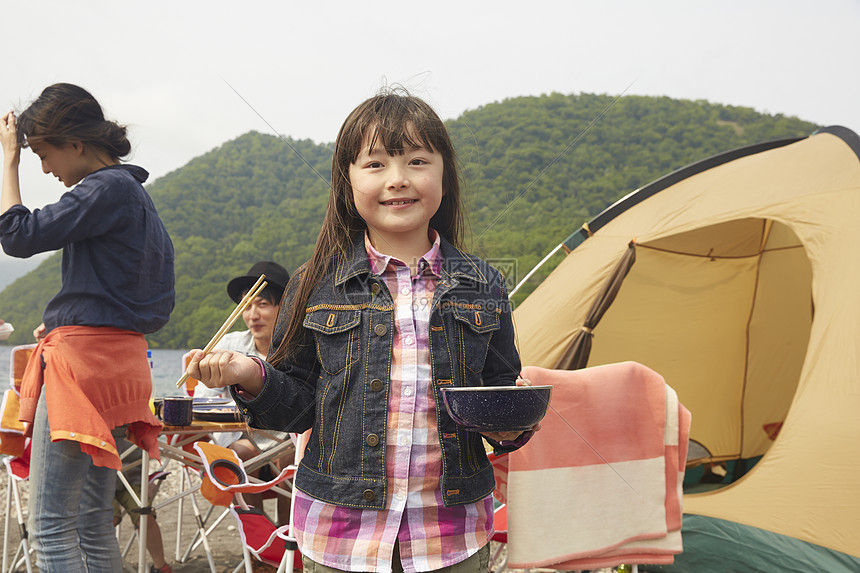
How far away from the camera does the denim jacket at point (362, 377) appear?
108cm

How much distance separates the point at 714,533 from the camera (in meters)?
2.54

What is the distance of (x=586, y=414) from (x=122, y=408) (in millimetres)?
1346

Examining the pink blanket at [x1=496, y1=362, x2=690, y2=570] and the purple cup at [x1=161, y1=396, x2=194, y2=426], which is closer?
the pink blanket at [x1=496, y1=362, x2=690, y2=570]

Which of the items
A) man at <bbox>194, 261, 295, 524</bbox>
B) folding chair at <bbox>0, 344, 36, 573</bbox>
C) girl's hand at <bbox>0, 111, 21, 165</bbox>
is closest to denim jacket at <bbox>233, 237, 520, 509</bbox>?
girl's hand at <bbox>0, 111, 21, 165</bbox>

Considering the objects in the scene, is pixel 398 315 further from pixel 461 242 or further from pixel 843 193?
pixel 843 193

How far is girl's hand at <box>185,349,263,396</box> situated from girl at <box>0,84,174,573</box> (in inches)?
37.1

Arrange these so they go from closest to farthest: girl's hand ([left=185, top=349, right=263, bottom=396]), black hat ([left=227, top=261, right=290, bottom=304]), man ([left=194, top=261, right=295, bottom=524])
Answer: girl's hand ([left=185, top=349, right=263, bottom=396]) < man ([left=194, top=261, right=295, bottom=524]) < black hat ([left=227, top=261, right=290, bottom=304])

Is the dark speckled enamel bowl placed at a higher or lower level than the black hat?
lower

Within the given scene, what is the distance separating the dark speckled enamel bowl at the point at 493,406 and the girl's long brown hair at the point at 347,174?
34 cm

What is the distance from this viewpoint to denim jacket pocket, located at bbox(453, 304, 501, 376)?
1.14 metres

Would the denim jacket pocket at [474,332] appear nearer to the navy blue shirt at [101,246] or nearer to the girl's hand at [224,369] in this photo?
the girl's hand at [224,369]

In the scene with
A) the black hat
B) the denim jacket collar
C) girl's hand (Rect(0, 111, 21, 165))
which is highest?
girl's hand (Rect(0, 111, 21, 165))

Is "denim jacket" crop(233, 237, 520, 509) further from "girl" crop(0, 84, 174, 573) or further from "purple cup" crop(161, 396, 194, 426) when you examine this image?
"purple cup" crop(161, 396, 194, 426)

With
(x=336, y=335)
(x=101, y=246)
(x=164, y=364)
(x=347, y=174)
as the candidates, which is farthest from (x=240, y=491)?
(x=164, y=364)
